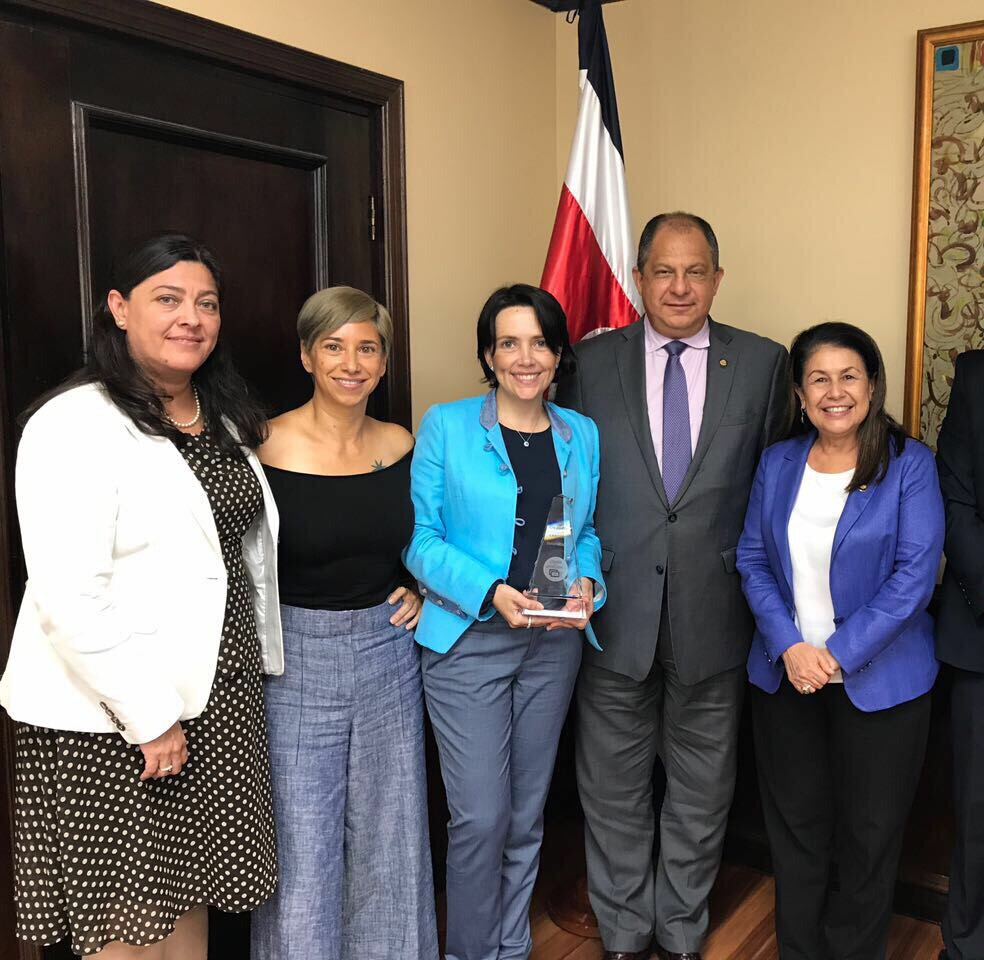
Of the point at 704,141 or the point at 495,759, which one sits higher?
the point at 704,141

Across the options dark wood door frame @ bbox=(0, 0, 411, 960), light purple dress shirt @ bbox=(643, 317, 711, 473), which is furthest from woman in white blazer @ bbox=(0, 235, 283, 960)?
light purple dress shirt @ bbox=(643, 317, 711, 473)

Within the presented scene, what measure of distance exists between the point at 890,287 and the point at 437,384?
1.31 meters

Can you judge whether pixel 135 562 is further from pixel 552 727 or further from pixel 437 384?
pixel 437 384

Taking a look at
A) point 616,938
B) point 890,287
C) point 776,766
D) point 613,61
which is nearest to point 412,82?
point 613,61

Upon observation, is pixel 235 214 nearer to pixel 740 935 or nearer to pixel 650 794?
pixel 650 794

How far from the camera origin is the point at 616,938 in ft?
8.18

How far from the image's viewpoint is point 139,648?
164 cm

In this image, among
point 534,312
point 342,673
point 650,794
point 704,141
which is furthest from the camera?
point 704,141

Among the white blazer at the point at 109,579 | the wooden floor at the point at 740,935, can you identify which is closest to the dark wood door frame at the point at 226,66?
the white blazer at the point at 109,579

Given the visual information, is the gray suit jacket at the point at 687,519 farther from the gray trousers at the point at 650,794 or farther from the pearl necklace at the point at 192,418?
the pearl necklace at the point at 192,418

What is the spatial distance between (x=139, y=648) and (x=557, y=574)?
0.83 m

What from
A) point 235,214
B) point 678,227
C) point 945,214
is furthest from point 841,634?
point 235,214

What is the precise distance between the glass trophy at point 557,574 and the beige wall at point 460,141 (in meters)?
0.89

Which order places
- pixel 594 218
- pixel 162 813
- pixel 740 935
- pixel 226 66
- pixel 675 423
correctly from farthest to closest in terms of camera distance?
pixel 594 218
pixel 740 935
pixel 675 423
pixel 226 66
pixel 162 813
